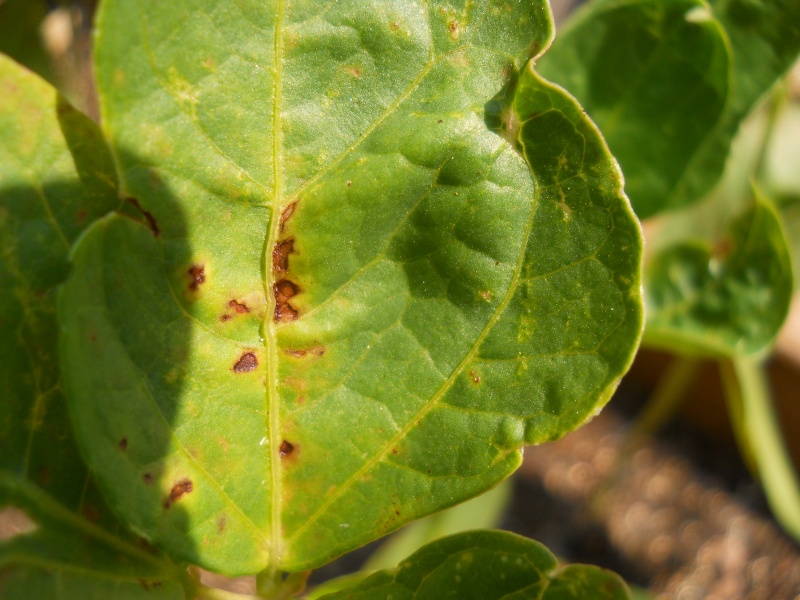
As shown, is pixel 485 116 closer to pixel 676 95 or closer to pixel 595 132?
pixel 595 132

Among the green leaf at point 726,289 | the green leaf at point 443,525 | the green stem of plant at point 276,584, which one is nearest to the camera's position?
the green stem of plant at point 276,584

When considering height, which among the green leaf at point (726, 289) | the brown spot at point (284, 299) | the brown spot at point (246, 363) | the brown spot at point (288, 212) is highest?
the brown spot at point (288, 212)

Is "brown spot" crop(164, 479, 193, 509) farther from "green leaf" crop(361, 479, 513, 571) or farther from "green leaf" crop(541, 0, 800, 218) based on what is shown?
"green leaf" crop(361, 479, 513, 571)

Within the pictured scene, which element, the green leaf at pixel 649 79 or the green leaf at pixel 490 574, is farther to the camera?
the green leaf at pixel 649 79

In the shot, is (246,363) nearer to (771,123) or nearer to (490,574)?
(490,574)

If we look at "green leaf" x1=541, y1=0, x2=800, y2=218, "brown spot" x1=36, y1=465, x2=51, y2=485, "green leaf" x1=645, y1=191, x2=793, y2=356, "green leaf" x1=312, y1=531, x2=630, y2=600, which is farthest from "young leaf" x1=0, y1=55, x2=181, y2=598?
"green leaf" x1=645, y1=191, x2=793, y2=356

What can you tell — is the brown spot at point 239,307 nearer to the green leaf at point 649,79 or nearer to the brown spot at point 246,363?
the brown spot at point 246,363

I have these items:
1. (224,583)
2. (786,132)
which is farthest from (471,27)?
(224,583)

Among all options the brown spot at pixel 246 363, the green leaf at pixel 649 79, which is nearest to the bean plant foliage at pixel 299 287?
the brown spot at pixel 246 363

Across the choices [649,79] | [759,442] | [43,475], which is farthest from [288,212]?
[759,442]
